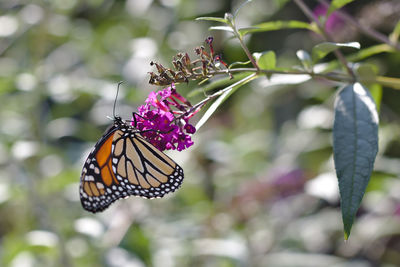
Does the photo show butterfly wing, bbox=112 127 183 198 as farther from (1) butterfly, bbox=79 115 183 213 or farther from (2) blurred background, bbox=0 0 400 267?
(2) blurred background, bbox=0 0 400 267

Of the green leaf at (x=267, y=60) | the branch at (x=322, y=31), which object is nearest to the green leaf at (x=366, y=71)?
the branch at (x=322, y=31)

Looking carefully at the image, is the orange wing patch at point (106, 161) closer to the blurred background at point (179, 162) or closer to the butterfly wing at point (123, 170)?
the butterfly wing at point (123, 170)

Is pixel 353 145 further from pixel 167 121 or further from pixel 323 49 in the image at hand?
pixel 167 121

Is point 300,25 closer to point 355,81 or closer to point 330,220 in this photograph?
point 355,81

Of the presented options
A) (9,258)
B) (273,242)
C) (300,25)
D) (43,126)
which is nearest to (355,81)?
(300,25)

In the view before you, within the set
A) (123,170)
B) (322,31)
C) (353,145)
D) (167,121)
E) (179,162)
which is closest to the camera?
(353,145)

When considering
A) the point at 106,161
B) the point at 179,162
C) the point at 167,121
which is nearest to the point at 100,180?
the point at 106,161

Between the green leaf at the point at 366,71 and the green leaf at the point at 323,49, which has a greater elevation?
the green leaf at the point at 323,49
